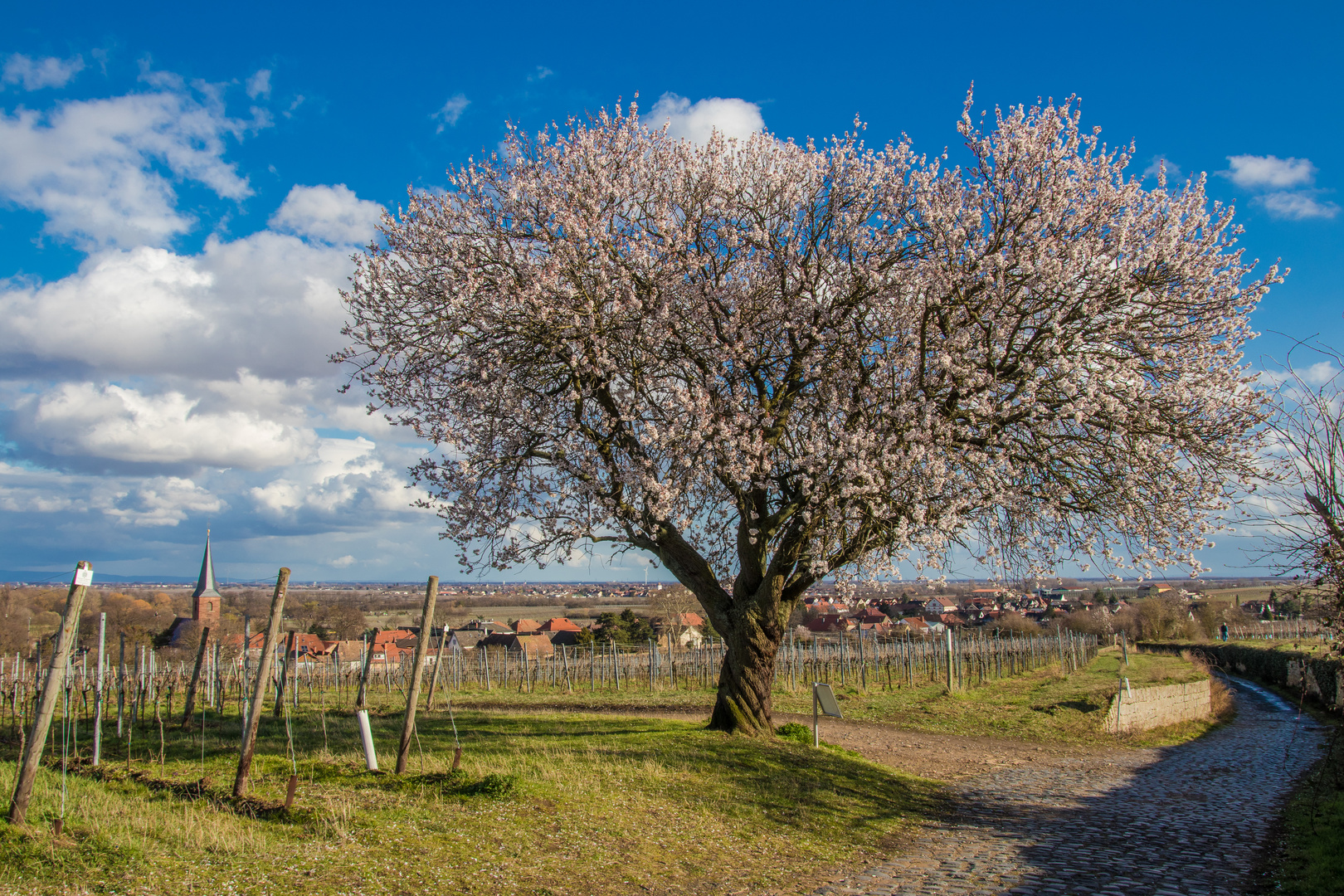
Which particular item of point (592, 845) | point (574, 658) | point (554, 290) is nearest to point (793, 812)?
point (592, 845)

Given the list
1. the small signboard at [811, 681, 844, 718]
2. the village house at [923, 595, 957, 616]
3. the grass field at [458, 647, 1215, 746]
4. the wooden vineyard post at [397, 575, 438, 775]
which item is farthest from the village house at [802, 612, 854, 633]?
the wooden vineyard post at [397, 575, 438, 775]

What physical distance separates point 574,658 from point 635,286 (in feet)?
85.8

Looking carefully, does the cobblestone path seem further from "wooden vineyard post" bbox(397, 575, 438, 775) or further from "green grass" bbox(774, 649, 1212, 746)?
"wooden vineyard post" bbox(397, 575, 438, 775)

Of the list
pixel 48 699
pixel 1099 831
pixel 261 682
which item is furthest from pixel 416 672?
pixel 1099 831

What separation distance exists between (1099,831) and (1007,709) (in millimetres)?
13467

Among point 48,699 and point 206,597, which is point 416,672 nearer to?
point 48,699

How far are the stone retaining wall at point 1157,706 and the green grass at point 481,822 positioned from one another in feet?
36.2

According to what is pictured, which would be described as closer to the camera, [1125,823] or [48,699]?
[48,699]

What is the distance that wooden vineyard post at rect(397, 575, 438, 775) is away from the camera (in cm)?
847

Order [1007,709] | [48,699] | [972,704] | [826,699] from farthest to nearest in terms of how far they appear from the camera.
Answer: [972,704]
[1007,709]
[826,699]
[48,699]

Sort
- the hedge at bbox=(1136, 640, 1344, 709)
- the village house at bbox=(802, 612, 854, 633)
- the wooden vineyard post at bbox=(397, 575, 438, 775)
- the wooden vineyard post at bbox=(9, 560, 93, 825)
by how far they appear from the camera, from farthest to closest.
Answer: the village house at bbox=(802, 612, 854, 633) → the hedge at bbox=(1136, 640, 1344, 709) → the wooden vineyard post at bbox=(397, 575, 438, 775) → the wooden vineyard post at bbox=(9, 560, 93, 825)

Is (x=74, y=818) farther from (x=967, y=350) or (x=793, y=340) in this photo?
(x=967, y=350)

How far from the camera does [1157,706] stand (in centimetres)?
2112

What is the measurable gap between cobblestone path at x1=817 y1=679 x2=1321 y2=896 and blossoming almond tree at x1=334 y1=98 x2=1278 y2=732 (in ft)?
10.5
